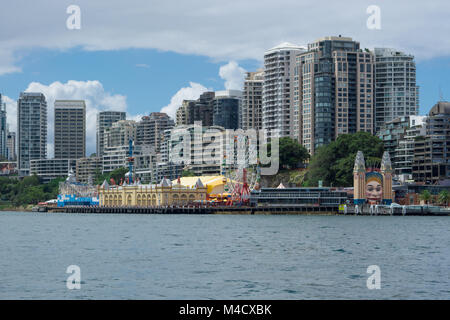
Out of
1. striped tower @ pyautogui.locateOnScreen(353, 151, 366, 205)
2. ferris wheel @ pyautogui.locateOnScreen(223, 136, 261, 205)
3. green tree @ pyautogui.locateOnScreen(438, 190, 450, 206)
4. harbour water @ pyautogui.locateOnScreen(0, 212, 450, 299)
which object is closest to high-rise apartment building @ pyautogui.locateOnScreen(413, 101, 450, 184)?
green tree @ pyautogui.locateOnScreen(438, 190, 450, 206)

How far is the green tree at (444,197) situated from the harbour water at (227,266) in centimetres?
7586

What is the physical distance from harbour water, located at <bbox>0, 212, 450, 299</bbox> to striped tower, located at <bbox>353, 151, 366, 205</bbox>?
69.0m

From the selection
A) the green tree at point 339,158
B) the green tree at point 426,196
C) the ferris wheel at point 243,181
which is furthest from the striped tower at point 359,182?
the ferris wheel at point 243,181

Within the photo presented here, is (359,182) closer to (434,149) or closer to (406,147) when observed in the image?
(434,149)

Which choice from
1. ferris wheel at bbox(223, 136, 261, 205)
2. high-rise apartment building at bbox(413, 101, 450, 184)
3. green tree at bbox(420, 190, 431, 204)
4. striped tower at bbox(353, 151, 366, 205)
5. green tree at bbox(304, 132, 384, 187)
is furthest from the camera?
high-rise apartment building at bbox(413, 101, 450, 184)

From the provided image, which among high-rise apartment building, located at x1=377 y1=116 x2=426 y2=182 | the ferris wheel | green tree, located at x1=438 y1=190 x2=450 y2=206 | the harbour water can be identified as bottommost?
the harbour water

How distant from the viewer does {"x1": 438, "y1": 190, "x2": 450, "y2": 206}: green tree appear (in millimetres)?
164250

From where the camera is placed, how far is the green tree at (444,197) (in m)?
164

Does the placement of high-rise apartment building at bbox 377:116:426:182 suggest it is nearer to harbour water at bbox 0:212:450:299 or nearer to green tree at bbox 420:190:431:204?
green tree at bbox 420:190:431:204

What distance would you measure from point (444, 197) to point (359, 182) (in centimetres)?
1875

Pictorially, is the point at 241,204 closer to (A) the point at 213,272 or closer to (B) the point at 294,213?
(B) the point at 294,213
